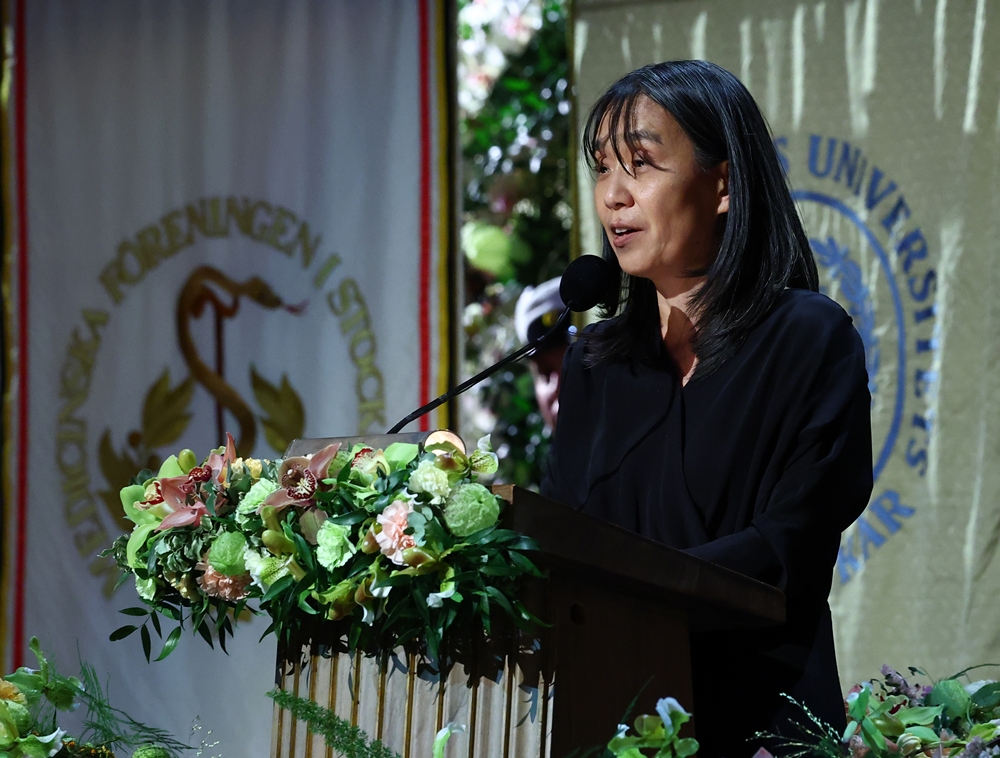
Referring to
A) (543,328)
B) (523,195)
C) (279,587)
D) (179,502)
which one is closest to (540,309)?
(543,328)

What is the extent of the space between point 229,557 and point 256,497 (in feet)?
0.18

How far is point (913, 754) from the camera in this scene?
1132 millimetres

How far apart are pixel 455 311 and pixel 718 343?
196 centimetres

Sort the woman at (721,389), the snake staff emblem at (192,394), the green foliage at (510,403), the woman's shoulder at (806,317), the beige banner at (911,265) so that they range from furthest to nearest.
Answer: the green foliage at (510,403)
the snake staff emblem at (192,394)
the beige banner at (911,265)
the woman's shoulder at (806,317)
the woman at (721,389)

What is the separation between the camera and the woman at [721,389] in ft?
4.26

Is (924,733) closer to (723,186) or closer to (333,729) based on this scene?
(333,729)

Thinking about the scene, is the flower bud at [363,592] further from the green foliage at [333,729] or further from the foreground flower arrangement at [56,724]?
the foreground flower arrangement at [56,724]

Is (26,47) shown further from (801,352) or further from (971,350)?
(801,352)

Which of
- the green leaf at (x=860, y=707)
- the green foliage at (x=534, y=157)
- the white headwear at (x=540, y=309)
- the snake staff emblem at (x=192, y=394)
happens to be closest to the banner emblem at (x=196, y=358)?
the snake staff emblem at (x=192, y=394)

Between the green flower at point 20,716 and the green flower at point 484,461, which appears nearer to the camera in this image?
the green flower at point 484,461

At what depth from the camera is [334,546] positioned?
3.12 ft

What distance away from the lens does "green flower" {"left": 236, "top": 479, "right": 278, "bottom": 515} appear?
104 centimetres

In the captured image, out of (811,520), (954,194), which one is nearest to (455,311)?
(954,194)

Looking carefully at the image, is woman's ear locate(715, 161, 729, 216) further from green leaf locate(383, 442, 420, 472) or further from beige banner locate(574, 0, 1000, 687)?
beige banner locate(574, 0, 1000, 687)
